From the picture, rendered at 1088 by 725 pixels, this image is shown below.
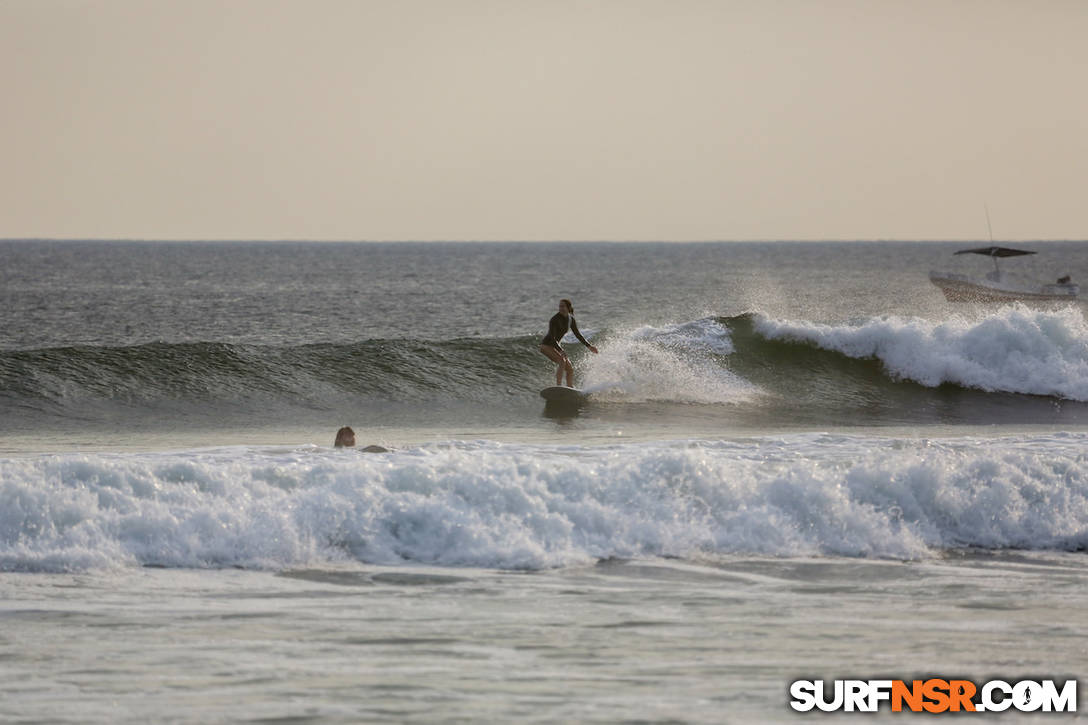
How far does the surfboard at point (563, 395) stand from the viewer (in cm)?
2128

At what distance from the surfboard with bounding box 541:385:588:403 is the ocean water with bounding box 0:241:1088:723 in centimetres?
30

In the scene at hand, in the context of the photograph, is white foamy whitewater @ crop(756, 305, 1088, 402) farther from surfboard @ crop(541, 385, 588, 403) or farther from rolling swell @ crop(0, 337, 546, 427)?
surfboard @ crop(541, 385, 588, 403)

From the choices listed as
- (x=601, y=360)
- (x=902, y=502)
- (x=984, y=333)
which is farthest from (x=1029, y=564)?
(x=984, y=333)

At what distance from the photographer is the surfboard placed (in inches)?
838

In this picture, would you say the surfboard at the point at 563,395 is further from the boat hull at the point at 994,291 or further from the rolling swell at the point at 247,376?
the boat hull at the point at 994,291

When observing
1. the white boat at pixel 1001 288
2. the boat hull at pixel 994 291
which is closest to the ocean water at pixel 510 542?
the white boat at pixel 1001 288

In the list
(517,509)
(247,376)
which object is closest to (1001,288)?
(247,376)

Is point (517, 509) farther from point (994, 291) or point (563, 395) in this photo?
point (994, 291)

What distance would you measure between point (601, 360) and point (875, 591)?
13.9 meters

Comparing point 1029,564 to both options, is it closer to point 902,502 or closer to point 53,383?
point 902,502

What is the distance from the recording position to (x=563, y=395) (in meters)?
21.3

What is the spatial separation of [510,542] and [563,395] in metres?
10.2

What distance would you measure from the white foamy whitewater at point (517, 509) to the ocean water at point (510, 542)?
0.03 meters

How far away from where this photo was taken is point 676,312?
57.6 metres
